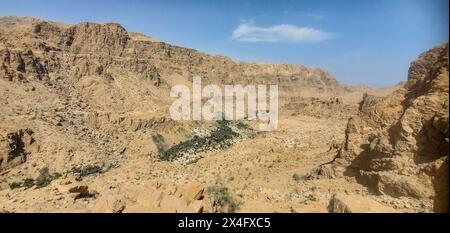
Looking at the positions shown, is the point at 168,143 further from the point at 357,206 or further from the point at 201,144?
the point at 357,206

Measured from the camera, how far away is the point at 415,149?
33.4ft

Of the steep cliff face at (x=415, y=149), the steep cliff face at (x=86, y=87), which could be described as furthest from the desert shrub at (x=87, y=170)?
the steep cliff face at (x=415, y=149)

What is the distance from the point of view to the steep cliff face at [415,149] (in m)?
8.70

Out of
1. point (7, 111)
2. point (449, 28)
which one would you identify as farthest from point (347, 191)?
point (7, 111)

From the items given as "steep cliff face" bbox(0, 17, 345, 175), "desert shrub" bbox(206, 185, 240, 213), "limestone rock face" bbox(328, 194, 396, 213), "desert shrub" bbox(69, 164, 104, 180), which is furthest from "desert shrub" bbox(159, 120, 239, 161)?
"limestone rock face" bbox(328, 194, 396, 213)

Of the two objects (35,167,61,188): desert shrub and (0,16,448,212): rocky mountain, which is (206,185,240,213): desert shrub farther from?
(35,167,61,188): desert shrub

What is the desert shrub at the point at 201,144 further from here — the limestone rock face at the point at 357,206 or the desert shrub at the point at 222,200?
the limestone rock face at the point at 357,206
